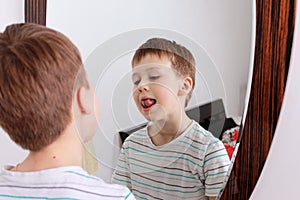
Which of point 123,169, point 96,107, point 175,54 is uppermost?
point 175,54

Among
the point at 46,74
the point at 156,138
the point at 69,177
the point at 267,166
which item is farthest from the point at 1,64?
the point at 267,166

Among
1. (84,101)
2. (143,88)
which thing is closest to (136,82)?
(143,88)

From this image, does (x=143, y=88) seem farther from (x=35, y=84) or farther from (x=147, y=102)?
(x=35, y=84)

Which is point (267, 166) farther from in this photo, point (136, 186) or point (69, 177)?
point (69, 177)

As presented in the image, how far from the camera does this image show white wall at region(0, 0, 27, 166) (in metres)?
1.27

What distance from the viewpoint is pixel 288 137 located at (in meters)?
0.94

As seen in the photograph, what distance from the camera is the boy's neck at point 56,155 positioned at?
82 cm

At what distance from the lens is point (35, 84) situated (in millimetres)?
790

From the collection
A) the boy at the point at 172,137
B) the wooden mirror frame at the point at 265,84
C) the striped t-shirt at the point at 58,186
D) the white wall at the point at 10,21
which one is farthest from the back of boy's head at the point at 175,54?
the white wall at the point at 10,21

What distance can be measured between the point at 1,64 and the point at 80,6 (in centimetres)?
37

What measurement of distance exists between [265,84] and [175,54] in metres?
0.16

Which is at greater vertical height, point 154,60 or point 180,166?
point 154,60

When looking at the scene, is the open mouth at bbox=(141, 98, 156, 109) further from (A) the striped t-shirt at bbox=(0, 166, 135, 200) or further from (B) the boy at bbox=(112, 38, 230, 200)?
(A) the striped t-shirt at bbox=(0, 166, 135, 200)

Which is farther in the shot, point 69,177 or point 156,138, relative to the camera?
point 156,138
